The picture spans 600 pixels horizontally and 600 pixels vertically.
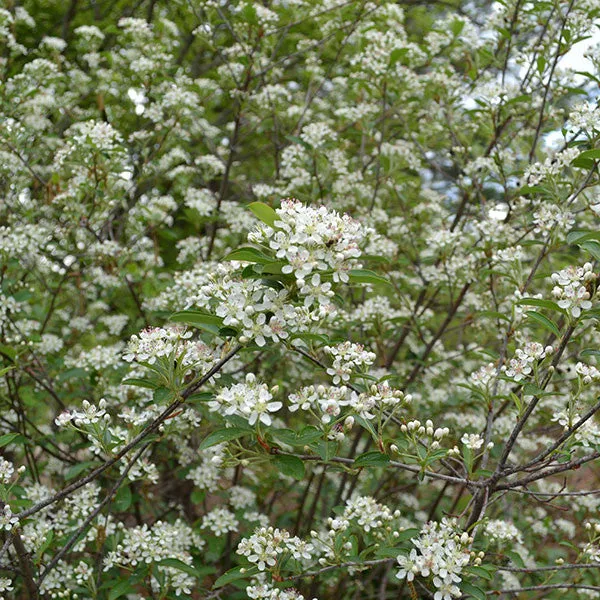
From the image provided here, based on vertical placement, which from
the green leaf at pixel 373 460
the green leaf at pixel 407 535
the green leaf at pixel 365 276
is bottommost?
the green leaf at pixel 407 535

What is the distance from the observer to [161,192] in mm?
6316

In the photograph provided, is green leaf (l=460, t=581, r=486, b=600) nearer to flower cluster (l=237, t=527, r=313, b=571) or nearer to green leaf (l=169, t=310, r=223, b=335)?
flower cluster (l=237, t=527, r=313, b=571)

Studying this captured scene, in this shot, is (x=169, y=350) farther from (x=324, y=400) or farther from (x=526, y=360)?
(x=526, y=360)

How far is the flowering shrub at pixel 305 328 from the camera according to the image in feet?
7.41

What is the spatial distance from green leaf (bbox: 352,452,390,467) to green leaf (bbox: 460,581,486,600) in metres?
0.50

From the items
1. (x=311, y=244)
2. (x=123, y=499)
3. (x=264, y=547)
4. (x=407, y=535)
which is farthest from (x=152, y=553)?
(x=311, y=244)

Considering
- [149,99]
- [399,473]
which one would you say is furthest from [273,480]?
[149,99]

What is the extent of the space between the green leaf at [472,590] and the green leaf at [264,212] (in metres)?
1.39

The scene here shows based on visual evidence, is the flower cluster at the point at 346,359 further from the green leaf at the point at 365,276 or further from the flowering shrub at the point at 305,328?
the green leaf at the point at 365,276

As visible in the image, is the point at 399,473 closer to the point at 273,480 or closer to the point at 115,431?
the point at 273,480

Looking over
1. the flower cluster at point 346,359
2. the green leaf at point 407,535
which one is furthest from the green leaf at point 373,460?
the green leaf at point 407,535

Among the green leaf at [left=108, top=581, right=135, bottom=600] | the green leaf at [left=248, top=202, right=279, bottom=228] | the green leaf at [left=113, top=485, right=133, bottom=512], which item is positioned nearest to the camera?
the green leaf at [left=248, top=202, right=279, bottom=228]

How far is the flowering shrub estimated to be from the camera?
2258mm

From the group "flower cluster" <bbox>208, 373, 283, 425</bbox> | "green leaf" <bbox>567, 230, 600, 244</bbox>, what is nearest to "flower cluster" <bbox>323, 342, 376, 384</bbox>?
"flower cluster" <bbox>208, 373, 283, 425</bbox>
